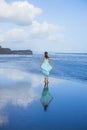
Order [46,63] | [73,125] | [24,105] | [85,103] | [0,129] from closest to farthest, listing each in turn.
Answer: [0,129] → [73,125] → [24,105] → [85,103] → [46,63]

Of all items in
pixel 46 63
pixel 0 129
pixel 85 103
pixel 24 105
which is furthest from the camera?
pixel 46 63

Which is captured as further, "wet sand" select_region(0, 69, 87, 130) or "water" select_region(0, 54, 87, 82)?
"water" select_region(0, 54, 87, 82)

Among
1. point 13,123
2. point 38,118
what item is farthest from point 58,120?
point 13,123

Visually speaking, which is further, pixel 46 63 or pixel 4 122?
pixel 46 63

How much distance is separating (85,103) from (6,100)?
282 centimetres

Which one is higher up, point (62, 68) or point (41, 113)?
point (41, 113)

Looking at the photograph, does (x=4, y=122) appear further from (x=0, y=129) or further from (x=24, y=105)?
(x=24, y=105)

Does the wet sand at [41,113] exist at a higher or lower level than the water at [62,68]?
higher

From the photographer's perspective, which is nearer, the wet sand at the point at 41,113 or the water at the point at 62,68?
the wet sand at the point at 41,113

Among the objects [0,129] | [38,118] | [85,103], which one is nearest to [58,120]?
[38,118]

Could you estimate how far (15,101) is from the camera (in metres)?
10.6

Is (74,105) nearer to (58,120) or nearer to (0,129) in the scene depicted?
(58,120)

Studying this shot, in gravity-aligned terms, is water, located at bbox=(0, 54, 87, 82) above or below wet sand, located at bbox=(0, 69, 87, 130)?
below

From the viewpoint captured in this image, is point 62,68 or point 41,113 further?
point 62,68
